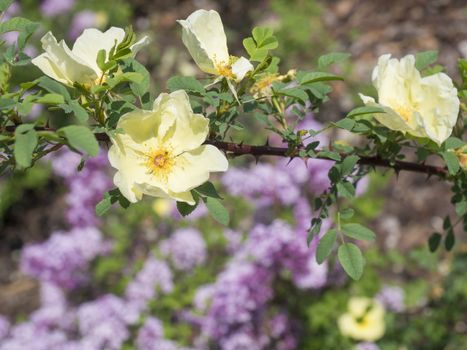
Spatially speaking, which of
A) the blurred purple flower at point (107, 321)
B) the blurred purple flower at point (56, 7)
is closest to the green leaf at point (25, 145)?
the blurred purple flower at point (107, 321)

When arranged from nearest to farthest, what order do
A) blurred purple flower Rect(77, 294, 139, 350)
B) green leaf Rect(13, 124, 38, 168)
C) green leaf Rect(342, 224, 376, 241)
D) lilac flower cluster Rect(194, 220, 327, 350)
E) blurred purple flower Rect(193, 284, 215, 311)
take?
green leaf Rect(13, 124, 38, 168)
green leaf Rect(342, 224, 376, 241)
lilac flower cluster Rect(194, 220, 327, 350)
blurred purple flower Rect(77, 294, 139, 350)
blurred purple flower Rect(193, 284, 215, 311)

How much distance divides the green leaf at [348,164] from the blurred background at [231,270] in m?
0.84

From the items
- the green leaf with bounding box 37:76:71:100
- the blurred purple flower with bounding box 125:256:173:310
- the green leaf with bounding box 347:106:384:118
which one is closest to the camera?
the green leaf with bounding box 37:76:71:100

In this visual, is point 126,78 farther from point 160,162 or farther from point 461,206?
point 461,206

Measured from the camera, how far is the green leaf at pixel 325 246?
1378 millimetres

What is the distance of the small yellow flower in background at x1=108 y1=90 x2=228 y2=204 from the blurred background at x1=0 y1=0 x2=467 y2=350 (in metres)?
1.13

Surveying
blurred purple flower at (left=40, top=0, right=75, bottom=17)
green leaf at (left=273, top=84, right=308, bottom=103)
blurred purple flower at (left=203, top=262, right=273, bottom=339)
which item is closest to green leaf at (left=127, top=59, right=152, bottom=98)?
green leaf at (left=273, top=84, right=308, bottom=103)

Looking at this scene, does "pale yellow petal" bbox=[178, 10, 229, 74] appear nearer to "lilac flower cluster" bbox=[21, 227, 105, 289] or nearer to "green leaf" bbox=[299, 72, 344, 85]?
"green leaf" bbox=[299, 72, 344, 85]

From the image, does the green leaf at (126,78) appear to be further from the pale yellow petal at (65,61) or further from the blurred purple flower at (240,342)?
the blurred purple flower at (240,342)

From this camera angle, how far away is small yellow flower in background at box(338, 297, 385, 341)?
2.87m

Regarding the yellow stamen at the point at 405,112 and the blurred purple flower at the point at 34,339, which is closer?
the yellow stamen at the point at 405,112

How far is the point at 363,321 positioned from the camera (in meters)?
2.87

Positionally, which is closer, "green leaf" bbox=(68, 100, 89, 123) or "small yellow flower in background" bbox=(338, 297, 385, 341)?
"green leaf" bbox=(68, 100, 89, 123)

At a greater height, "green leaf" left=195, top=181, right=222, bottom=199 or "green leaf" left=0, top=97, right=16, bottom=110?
"green leaf" left=0, top=97, right=16, bottom=110
